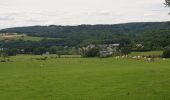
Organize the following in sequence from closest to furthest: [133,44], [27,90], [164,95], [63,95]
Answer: [164,95]
[63,95]
[27,90]
[133,44]

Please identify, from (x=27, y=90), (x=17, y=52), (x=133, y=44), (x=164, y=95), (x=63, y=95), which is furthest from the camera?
(x=17, y=52)

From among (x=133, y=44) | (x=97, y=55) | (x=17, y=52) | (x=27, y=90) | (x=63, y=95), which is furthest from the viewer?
(x=17, y=52)

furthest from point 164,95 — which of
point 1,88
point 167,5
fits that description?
point 1,88

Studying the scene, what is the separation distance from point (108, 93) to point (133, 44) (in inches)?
5372

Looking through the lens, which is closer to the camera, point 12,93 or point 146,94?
point 146,94

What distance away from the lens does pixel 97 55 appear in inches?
5842

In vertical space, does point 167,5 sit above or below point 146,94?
above

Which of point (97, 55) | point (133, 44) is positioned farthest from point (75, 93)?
point (133, 44)

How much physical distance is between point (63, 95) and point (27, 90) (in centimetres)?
533

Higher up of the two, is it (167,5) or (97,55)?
(167,5)

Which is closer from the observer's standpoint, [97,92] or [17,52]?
[97,92]

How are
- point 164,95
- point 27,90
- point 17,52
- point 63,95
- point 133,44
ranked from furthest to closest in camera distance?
point 17,52
point 133,44
point 27,90
point 63,95
point 164,95

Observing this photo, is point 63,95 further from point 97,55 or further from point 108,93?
point 97,55

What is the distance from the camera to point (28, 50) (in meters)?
186
